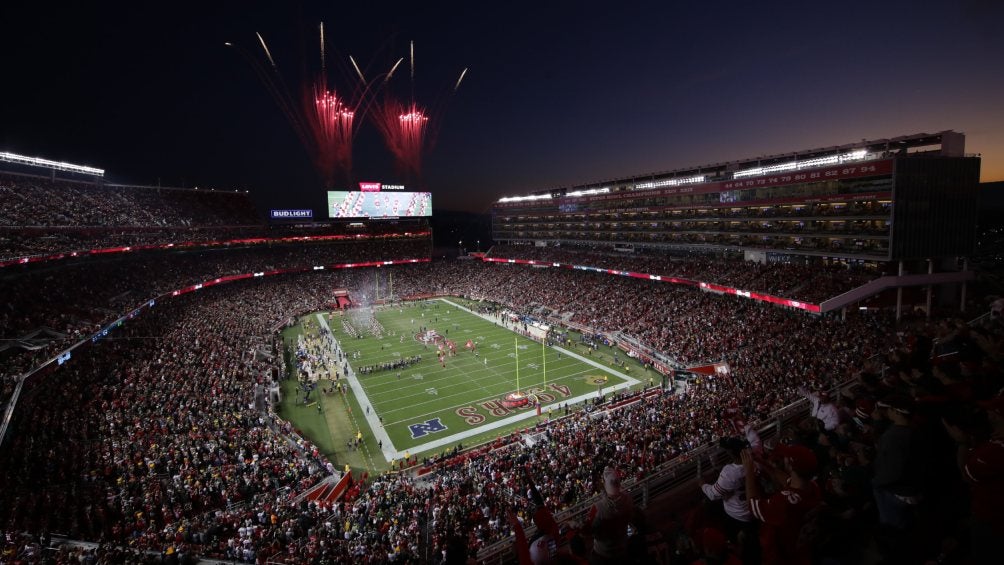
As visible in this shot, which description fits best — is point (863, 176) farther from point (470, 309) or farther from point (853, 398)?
point (470, 309)

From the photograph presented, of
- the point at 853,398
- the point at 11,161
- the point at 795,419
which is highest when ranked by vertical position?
the point at 11,161

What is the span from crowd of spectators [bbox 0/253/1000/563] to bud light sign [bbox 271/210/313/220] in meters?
43.1

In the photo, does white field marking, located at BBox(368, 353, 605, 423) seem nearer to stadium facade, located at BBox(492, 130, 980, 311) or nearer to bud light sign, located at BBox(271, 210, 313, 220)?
stadium facade, located at BBox(492, 130, 980, 311)

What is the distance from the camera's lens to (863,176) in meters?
33.9

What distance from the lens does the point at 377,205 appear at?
252 feet

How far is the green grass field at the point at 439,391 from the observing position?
78.3 ft

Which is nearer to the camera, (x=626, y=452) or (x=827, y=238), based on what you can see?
(x=626, y=452)

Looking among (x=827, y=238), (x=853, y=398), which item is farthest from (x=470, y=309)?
(x=853, y=398)

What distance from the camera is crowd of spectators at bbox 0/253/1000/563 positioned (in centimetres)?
1331

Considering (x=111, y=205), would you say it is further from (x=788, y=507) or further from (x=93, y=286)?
(x=788, y=507)

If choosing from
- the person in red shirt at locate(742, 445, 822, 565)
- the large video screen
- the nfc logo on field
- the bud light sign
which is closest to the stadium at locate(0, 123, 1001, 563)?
the person in red shirt at locate(742, 445, 822, 565)

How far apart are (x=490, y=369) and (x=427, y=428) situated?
32.0ft

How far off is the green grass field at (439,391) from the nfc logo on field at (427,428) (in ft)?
0.17

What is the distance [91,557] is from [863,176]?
146ft
